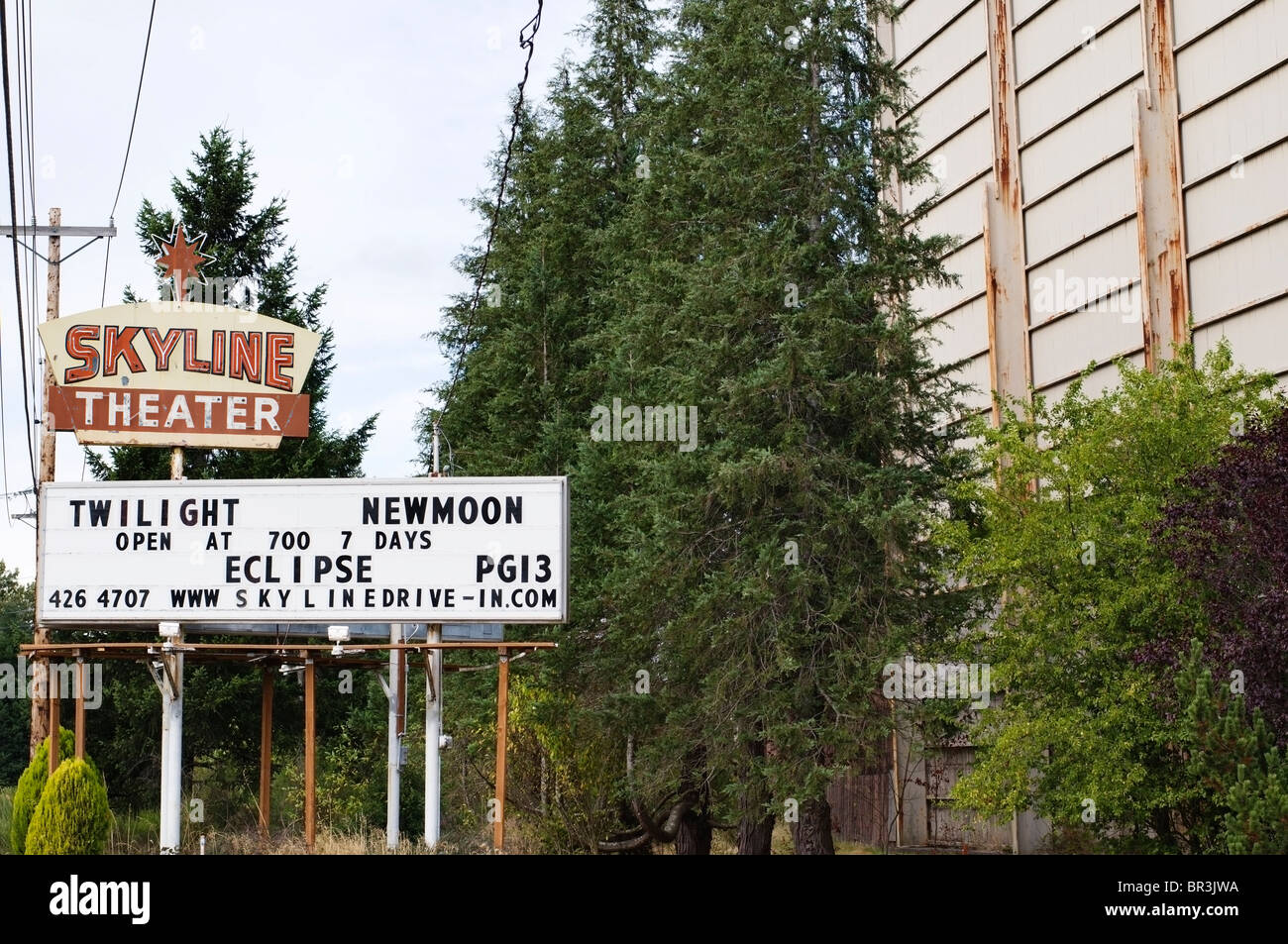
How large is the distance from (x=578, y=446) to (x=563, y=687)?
5.54 m

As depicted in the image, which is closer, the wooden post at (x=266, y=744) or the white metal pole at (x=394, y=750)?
the white metal pole at (x=394, y=750)

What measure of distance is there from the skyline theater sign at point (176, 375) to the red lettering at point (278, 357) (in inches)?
0.6

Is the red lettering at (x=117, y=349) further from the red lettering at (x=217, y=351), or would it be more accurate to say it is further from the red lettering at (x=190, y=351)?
the red lettering at (x=217, y=351)

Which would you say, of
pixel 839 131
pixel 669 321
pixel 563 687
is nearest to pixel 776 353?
pixel 669 321

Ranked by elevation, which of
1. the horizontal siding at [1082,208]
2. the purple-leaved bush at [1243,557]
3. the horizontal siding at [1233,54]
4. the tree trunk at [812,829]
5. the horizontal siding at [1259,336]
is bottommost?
the tree trunk at [812,829]

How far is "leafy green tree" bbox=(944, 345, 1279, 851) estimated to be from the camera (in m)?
20.9

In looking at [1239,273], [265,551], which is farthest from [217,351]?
[1239,273]

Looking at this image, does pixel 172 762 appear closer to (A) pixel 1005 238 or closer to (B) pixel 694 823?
(B) pixel 694 823

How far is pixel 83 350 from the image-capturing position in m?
21.1

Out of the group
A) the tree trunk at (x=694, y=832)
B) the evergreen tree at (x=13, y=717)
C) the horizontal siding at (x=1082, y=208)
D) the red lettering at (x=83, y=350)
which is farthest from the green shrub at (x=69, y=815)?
the evergreen tree at (x=13, y=717)

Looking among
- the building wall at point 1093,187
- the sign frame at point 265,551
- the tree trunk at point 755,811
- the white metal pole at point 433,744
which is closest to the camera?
the sign frame at point 265,551

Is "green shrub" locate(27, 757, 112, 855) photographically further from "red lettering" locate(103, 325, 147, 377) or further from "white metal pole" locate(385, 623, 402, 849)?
"red lettering" locate(103, 325, 147, 377)

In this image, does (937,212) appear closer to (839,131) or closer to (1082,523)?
(839,131)

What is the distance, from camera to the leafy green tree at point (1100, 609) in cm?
2086
